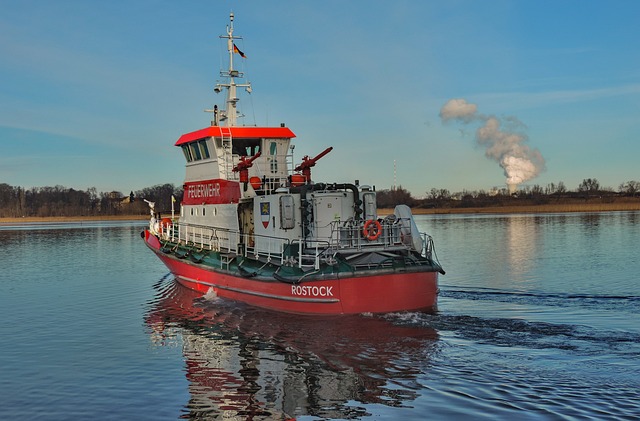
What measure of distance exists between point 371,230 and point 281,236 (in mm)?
2800

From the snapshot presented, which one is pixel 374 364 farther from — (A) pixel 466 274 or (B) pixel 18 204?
(B) pixel 18 204

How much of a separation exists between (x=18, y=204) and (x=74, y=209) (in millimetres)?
23027

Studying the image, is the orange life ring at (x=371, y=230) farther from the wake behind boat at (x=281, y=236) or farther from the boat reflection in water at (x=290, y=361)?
the boat reflection in water at (x=290, y=361)

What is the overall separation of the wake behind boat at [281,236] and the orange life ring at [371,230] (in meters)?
0.03

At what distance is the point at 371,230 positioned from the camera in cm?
1645

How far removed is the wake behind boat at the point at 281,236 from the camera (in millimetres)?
15305

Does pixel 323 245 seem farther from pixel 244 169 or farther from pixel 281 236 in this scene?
pixel 244 169

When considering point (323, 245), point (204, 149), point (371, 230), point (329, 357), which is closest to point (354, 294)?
point (371, 230)

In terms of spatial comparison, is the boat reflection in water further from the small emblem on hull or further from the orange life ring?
the small emblem on hull

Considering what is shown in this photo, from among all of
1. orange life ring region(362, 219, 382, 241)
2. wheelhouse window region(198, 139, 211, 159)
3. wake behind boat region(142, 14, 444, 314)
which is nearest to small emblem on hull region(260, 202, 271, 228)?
wake behind boat region(142, 14, 444, 314)

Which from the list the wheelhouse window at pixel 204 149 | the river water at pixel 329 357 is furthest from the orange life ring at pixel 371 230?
the wheelhouse window at pixel 204 149

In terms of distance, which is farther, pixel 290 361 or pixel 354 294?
pixel 354 294

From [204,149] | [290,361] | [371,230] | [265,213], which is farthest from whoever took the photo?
[204,149]

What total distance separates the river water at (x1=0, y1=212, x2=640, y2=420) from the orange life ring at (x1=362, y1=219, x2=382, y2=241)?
7.75 feet
